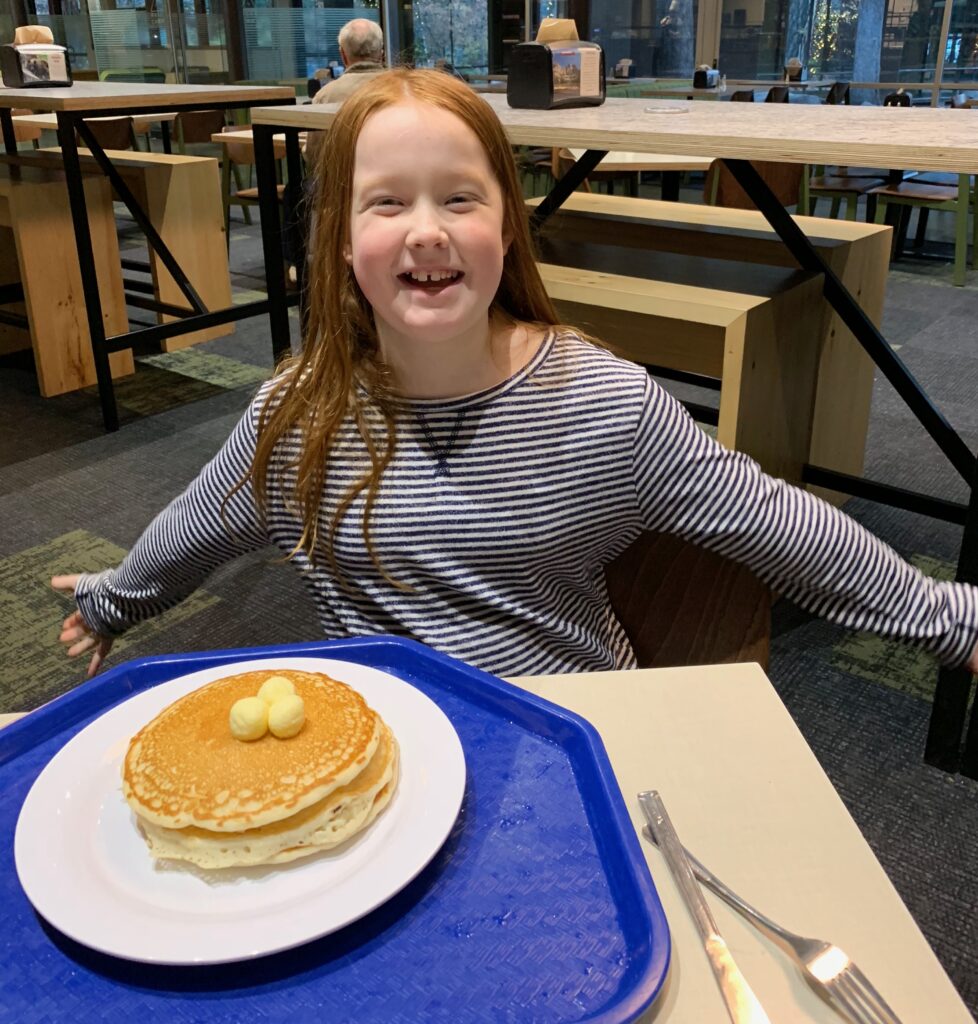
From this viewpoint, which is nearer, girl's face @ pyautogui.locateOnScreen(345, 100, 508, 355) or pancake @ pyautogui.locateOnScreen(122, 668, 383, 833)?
pancake @ pyautogui.locateOnScreen(122, 668, 383, 833)

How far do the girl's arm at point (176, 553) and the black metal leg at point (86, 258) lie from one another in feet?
7.10

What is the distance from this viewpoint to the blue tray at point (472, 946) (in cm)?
45

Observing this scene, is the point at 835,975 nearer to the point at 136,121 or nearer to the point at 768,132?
the point at 768,132

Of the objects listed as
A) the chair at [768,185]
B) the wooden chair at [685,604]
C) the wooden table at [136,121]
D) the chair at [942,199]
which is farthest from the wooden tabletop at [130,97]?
the chair at [942,199]

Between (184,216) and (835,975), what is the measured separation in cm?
380

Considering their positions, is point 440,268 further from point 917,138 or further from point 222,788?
point 917,138

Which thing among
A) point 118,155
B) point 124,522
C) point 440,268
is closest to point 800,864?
point 440,268

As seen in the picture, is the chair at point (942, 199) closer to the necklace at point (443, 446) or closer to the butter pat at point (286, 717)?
the necklace at point (443, 446)

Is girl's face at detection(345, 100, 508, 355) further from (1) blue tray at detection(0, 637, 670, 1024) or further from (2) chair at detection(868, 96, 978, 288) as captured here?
(2) chair at detection(868, 96, 978, 288)

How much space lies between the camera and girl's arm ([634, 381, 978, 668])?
2.82 ft

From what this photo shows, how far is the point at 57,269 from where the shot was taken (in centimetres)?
330

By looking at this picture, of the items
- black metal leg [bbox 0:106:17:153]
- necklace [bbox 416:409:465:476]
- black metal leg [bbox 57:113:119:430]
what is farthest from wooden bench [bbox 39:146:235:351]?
necklace [bbox 416:409:465:476]

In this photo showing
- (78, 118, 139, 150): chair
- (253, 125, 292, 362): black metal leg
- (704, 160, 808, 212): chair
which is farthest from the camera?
(78, 118, 139, 150): chair

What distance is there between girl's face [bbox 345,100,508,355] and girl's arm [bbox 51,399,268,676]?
0.73ft
